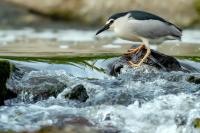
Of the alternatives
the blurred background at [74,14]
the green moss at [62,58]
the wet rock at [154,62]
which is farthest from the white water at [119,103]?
the blurred background at [74,14]

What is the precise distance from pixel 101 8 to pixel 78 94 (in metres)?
15.9

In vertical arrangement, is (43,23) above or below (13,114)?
above

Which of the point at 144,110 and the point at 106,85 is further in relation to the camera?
the point at 106,85

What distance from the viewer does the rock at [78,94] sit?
8500 millimetres

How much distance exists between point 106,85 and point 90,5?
16.0 metres

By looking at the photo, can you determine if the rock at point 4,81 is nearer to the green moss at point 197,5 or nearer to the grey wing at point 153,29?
the grey wing at point 153,29

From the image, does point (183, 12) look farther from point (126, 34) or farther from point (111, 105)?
point (111, 105)

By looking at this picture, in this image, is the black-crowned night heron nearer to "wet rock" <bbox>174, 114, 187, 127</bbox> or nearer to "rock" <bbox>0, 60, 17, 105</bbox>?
"rock" <bbox>0, 60, 17, 105</bbox>

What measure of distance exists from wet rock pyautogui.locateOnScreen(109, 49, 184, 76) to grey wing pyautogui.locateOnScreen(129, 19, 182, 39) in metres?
0.31

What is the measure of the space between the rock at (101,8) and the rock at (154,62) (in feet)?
41.8

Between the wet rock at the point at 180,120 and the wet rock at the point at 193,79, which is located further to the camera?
the wet rock at the point at 193,79

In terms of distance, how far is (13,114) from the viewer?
25.4ft

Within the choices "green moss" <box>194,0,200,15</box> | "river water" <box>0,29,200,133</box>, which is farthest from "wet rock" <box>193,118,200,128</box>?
"green moss" <box>194,0,200,15</box>

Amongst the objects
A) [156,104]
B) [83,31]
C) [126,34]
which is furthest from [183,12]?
[156,104]
